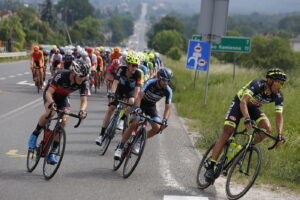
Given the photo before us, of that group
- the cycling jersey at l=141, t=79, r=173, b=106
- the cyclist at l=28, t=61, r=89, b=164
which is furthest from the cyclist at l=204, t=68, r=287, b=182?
the cyclist at l=28, t=61, r=89, b=164

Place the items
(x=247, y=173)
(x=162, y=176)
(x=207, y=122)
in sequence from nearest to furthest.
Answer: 1. (x=247, y=173)
2. (x=162, y=176)
3. (x=207, y=122)

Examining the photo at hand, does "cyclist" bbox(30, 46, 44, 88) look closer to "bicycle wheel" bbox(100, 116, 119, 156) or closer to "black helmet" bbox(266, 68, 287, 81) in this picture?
"bicycle wheel" bbox(100, 116, 119, 156)

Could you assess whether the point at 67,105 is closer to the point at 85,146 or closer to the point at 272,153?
the point at 85,146

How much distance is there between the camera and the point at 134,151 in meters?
8.16

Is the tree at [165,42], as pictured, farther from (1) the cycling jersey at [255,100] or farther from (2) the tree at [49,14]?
(1) the cycling jersey at [255,100]

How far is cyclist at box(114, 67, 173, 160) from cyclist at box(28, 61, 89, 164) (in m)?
0.93

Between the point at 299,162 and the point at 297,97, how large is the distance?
8757 millimetres

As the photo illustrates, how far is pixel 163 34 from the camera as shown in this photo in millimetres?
158625

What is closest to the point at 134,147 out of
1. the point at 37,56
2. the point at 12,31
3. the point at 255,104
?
the point at 255,104

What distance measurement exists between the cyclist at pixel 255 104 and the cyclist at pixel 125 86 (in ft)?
8.18

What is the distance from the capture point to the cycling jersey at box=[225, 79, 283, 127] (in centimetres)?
740

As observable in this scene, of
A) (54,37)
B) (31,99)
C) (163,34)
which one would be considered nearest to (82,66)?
(31,99)

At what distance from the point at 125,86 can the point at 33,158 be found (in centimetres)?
302

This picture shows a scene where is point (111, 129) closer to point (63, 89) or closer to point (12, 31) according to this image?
point (63, 89)
